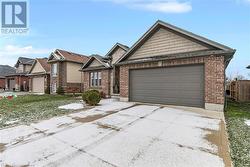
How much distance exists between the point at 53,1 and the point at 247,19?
50.4 ft

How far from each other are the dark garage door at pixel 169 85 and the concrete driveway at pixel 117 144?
3141mm

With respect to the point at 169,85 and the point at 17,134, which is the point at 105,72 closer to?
the point at 169,85

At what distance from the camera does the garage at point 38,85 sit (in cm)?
2622

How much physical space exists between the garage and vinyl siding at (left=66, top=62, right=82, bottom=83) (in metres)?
6.12

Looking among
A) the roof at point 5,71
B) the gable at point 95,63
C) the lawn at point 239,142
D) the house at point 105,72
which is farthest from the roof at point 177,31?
the roof at point 5,71

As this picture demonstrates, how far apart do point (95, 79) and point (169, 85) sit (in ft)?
35.1

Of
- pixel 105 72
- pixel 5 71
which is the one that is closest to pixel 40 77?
pixel 105 72

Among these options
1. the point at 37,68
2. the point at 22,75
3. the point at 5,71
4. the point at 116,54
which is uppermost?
the point at 5,71

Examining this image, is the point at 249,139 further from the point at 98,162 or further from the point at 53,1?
the point at 53,1

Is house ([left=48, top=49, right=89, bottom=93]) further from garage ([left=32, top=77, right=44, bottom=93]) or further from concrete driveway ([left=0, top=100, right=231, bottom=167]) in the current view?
concrete driveway ([left=0, top=100, right=231, bottom=167])

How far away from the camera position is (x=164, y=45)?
37.6 ft

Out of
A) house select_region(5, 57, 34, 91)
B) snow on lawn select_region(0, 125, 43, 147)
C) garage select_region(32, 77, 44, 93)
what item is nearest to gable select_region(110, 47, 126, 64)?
snow on lawn select_region(0, 125, 43, 147)

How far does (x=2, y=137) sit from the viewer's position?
5469 millimetres

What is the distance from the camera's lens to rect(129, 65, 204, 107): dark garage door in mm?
9828
